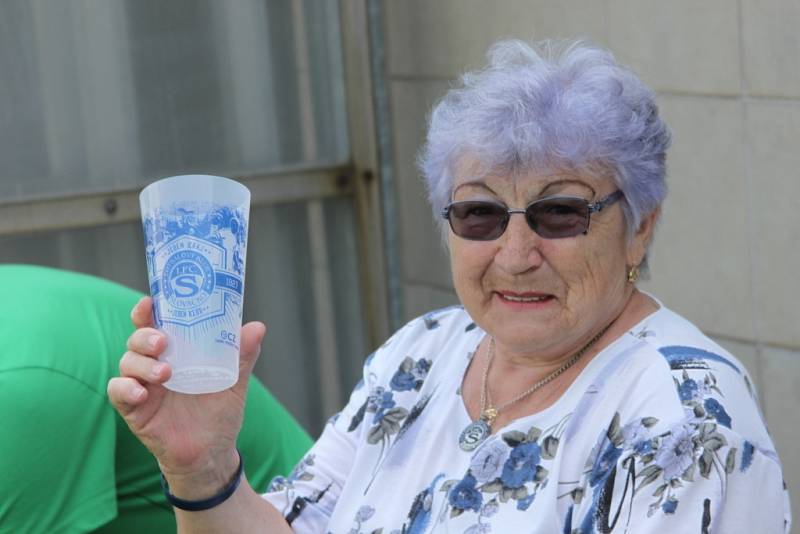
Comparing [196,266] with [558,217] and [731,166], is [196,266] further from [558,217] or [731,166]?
[731,166]

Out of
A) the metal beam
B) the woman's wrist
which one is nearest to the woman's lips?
the woman's wrist

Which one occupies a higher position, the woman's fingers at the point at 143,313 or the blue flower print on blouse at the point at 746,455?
the woman's fingers at the point at 143,313

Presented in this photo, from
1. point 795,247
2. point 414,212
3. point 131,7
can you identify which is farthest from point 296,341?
point 795,247

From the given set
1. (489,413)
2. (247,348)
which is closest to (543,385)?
(489,413)

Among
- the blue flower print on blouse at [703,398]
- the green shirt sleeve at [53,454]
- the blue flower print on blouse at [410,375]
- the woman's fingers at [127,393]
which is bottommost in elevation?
the green shirt sleeve at [53,454]

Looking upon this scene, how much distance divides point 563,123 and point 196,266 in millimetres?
687

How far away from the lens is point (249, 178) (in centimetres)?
470

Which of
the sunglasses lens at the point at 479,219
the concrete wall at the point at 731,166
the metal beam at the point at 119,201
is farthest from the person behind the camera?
the metal beam at the point at 119,201

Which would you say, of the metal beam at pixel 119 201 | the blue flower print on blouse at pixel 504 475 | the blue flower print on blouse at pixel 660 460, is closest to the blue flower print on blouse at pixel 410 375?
the blue flower print on blouse at pixel 504 475

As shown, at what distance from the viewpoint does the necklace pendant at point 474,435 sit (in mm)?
2350

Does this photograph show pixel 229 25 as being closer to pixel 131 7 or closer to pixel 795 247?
pixel 131 7

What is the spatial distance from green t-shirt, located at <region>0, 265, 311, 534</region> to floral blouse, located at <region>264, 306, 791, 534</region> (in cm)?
43

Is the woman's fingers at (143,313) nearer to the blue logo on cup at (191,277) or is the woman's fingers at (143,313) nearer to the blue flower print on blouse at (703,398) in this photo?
the blue logo on cup at (191,277)

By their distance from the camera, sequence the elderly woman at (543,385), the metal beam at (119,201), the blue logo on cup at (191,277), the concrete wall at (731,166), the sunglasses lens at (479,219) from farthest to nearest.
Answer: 1. the metal beam at (119,201)
2. the concrete wall at (731,166)
3. the sunglasses lens at (479,219)
4. the elderly woman at (543,385)
5. the blue logo on cup at (191,277)
